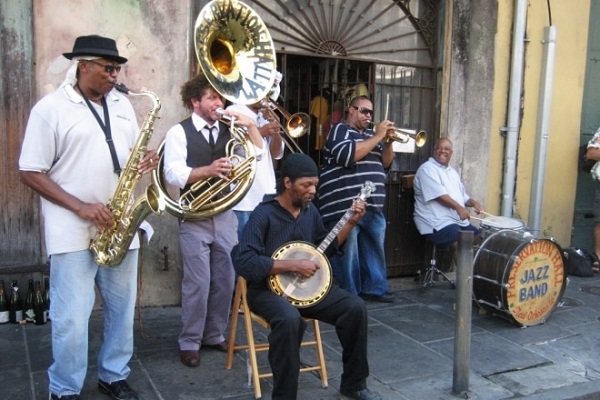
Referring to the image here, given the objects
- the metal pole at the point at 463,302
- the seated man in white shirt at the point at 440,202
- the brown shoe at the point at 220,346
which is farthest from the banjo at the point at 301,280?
the seated man in white shirt at the point at 440,202

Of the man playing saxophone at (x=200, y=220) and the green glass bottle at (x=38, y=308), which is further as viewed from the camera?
the green glass bottle at (x=38, y=308)

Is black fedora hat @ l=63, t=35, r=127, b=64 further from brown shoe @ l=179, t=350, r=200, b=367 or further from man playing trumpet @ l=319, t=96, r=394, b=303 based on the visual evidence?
man playing trumpet @ l=319, t=96, r=394, b=303

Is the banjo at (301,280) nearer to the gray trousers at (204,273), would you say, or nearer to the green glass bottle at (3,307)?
the gray trousers at (204,273)

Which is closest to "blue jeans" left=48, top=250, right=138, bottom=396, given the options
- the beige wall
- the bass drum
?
the bass drum

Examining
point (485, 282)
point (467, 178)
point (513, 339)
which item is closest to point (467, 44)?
point (467, 178)

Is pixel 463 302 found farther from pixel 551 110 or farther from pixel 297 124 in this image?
pixel 551 110

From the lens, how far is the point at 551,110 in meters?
7.48

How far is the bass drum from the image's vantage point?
517 centimetres

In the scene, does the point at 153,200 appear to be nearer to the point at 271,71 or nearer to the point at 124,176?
the point at 124,176

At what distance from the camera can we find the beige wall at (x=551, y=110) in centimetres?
709

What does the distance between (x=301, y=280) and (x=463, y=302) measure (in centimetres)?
106

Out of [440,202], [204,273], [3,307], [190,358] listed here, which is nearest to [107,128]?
[204,273]

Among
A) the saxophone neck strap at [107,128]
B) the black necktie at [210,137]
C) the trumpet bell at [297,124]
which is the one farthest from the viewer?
the trumpet bell at [297,124]

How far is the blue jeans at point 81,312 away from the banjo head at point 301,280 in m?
0.83
